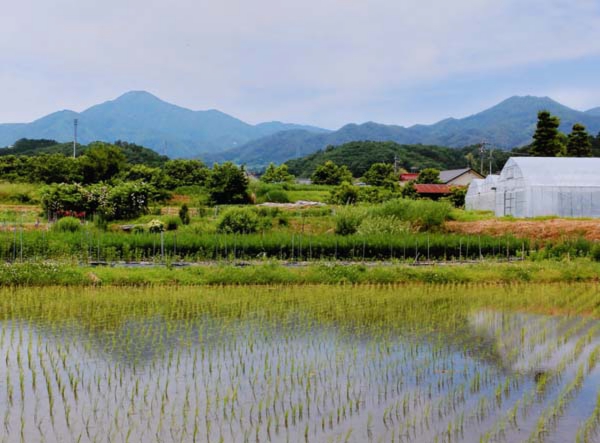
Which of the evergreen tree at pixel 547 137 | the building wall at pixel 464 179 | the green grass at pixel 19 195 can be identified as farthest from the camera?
the building wall at pixel 464 179

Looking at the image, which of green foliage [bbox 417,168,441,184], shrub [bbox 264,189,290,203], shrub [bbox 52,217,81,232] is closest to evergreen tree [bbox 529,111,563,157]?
green foliage [bbox 417,168,441,184]

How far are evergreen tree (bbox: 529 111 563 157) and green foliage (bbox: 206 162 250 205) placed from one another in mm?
23264

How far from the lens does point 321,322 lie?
10852 millimetres

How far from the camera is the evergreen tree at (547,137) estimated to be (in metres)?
47.0

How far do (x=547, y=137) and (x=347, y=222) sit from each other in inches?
1145

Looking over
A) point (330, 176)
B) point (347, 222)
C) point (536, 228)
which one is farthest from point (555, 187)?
point (330, 176)

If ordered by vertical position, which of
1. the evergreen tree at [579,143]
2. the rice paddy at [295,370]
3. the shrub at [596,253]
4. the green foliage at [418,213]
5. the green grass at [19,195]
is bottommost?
the rice paddy at [295,370]

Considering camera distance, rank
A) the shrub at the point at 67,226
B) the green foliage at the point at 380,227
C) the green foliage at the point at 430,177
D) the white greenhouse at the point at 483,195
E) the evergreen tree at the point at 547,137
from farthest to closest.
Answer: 1. the green foliage at the point at 430,177
2. the evergreen tree at the point at 547,137
3. the white greenhouse at the point at 483,195
4. the green foliage at the point at 380,227
5. the shrub at the point at 67,226

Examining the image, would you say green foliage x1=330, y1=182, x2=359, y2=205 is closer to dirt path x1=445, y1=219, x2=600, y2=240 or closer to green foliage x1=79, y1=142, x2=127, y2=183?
dirt path x1=445, y1=219, x2=600, y2=240

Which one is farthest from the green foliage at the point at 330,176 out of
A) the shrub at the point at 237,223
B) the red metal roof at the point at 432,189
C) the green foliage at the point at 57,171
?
the shrub at the point at 237,223

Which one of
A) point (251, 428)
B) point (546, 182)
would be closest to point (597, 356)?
point (251, 428)

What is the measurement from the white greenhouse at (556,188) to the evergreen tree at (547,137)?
1746cm

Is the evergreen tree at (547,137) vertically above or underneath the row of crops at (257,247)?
above

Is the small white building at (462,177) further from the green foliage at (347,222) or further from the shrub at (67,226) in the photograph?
the shrub at (67,226)
